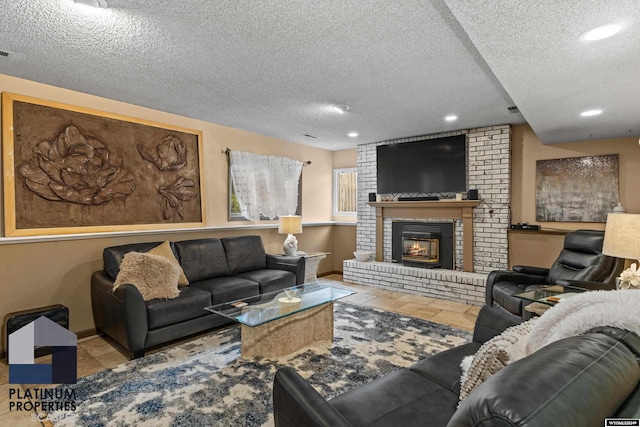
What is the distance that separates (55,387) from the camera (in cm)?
238

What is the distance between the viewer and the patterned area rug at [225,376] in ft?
6.68

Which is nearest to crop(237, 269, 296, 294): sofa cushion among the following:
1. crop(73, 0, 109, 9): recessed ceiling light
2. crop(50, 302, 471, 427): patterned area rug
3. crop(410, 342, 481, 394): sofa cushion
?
crop(50, 302, 471, 427): patterned area rug

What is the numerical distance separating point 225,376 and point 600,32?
314 cm

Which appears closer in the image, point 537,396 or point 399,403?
point 537,396

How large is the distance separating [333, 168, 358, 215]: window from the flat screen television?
2.64ft

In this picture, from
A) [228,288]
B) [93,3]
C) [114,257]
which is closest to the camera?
[93,3]

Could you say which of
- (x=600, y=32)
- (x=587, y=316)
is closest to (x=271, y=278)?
(x=587, y=316)

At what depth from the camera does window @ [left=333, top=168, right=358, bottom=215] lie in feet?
21.1

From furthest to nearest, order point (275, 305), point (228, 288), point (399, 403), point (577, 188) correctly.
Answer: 1. point (577, 188)
2. point (228, 288)
3. point (275, 305)
4. point (399, 403)

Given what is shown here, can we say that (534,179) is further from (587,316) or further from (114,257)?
(114,257)

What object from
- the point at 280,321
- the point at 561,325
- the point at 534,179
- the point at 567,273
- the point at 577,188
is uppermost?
the point at 534,179

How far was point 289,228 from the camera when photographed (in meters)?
5.02

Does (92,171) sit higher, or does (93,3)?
(93,3)

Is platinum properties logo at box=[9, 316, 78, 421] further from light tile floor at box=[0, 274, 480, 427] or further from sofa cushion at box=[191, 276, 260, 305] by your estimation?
sofa cushion at box=[191, 276, 260, 305]
